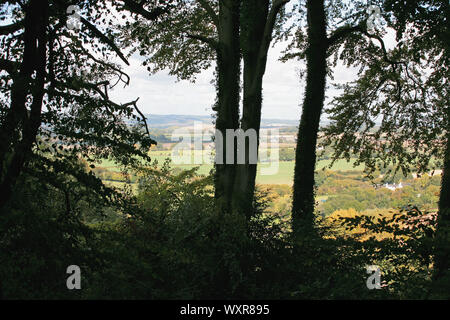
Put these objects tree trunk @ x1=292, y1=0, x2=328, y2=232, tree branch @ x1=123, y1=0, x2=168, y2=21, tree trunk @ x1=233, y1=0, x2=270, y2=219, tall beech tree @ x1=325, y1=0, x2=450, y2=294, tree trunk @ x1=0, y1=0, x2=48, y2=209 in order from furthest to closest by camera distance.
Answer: tall beech tree @ x1=325, y1=0, x2=450, y2=294, tree trunk @ x1=292, y1=0, x2=328, y2=232, tree trunk @ x1=233, y1=0, x2=270, y2=219, tree branch @ x1=123, y1=0, x2=168, y2=21, tree trunk @ x1=0, y1=0, x2=48, y2=209

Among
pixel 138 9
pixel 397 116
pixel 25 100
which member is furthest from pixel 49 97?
A: pixel 397 116

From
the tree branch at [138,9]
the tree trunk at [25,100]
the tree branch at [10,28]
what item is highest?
the tree branch at [138,9]

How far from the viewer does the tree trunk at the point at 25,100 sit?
4.16 metres

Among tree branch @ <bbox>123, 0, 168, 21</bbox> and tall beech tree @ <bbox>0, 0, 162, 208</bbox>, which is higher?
tree branch @ <bbox>123, 0, 168, 21</bbox>

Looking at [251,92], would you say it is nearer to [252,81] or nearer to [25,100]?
[252,81]

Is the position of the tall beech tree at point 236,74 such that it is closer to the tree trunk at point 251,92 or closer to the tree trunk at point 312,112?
the tree trunk at point 251,92

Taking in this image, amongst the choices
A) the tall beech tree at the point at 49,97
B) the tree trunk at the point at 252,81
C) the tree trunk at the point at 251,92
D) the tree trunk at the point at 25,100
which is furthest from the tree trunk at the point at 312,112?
the tree trunk at the point at 25,100

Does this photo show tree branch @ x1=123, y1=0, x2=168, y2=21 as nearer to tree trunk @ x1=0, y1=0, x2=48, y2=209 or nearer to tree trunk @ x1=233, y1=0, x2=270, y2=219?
tree trunk @ x1=0, y1=0, x2=48, y2=209

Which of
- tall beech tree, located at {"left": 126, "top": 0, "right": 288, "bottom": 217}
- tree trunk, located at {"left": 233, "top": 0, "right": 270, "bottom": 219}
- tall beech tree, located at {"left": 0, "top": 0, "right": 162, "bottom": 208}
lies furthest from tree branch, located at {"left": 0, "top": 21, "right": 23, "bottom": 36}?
tree trunk, located at {"left": 233, "top": 0, "right": 270, "bottom": 219}

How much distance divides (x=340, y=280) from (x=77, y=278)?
10.7ft

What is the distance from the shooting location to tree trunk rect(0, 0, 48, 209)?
4160 millimetres

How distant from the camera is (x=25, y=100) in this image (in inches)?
172
